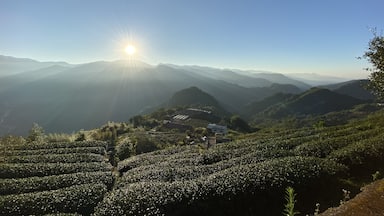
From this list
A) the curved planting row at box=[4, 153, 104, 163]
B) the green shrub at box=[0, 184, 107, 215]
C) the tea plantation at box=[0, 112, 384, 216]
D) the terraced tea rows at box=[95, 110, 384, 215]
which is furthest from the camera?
the curved planting row at box=[4, 153, 104, 163]

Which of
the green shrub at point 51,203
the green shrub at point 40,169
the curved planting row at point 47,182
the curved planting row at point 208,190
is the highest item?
the curved planting row at point 208,190

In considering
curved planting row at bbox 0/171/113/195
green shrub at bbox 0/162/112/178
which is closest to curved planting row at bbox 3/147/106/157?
green shrub at bbox 0/162/112/178

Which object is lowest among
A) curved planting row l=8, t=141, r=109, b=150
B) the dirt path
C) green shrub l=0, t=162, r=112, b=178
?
curved planting row l=8, t=141, r=109, b=150

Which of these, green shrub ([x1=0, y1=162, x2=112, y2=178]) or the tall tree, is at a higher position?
the tall tree

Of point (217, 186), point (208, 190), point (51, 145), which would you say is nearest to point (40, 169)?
point (51, 145)

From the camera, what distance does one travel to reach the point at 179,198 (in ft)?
60.3

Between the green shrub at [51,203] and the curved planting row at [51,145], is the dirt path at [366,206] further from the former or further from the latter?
the curved planting row at [51,145]

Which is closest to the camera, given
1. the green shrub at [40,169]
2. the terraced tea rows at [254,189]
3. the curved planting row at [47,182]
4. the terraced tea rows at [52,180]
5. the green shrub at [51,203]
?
the terraced tea rows at [254,189]

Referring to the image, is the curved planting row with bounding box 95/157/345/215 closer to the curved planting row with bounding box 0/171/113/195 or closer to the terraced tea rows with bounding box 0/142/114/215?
the terraced tea rows with bounding box 0/142/114/215

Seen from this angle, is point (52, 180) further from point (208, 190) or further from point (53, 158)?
point (208, 190)

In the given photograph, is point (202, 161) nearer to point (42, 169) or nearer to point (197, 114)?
A: point (42, 169)

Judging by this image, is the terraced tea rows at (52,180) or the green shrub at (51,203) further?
the terraced tea rows at (52,180)

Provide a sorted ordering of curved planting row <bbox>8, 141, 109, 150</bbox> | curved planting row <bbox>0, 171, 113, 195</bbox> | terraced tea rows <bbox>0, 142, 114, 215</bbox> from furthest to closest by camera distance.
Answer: curved planting row <bbox>8, 141, 109, 150</bbox>
curved planting row <bbox>0, 171, 113, 195</bbox>
terraced tea rows <bbox>0, 142, 114, 215</bbox>

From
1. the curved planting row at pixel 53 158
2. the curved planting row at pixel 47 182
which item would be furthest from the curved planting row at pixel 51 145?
the curved planting row at pixel 47 182
